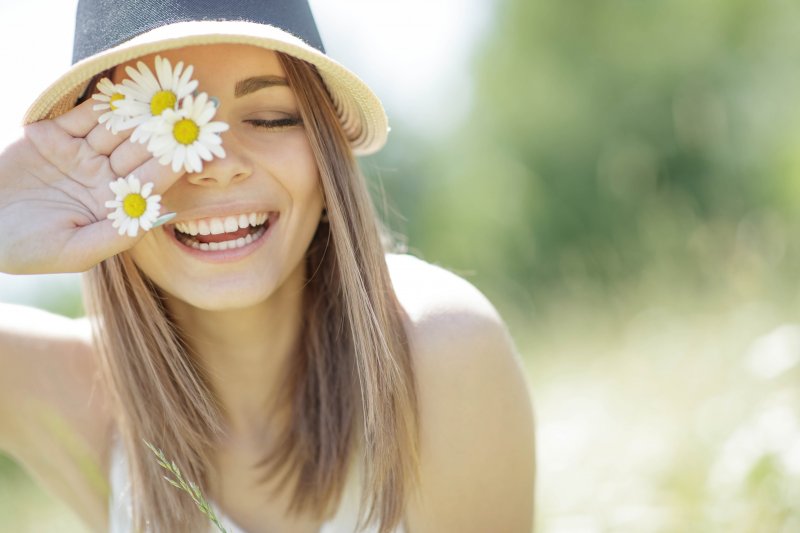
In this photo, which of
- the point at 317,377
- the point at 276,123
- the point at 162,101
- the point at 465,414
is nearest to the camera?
the point at 162,101

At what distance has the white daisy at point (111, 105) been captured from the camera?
245cm

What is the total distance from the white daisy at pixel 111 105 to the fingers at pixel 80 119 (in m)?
0.05

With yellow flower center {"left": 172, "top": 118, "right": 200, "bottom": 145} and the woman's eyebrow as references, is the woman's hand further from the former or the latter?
the woman's eyebrow

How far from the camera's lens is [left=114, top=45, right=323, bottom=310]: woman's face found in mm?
2613

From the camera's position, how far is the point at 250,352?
3189 millimetres

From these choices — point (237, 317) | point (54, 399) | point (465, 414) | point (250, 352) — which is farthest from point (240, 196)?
point (54, 399)

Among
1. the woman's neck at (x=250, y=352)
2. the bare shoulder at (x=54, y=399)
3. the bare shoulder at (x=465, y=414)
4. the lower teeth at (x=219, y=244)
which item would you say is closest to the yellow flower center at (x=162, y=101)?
the lower teeth at (x=219, y=244)

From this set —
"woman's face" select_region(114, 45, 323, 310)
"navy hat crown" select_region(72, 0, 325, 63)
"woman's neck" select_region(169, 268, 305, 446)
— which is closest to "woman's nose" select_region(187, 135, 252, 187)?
"woman's face" select_region(114, 45, 323, 310)

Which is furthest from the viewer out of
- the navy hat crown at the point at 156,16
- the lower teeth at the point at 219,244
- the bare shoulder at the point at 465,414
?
the bare shoulder at the point at 465,414

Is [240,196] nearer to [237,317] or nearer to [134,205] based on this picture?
[134,205]

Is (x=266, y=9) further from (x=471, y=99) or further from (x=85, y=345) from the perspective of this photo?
(x=471, y=99)

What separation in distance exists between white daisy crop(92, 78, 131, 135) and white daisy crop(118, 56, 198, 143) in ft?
0.07

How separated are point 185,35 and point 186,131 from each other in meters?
0.26

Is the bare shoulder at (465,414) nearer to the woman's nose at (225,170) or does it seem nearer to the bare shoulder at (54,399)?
the woman's nose at (225,170)
